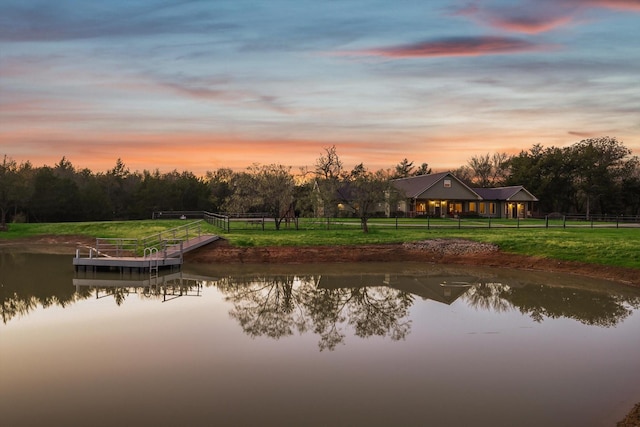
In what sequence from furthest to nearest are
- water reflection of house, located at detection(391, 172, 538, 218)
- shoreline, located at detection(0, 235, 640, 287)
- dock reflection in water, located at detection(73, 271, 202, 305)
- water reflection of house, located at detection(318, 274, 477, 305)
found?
water reflection of house, located at detection(391, 172, 538, 218)
shoreline, located at detection(0, 235, 640, 287)
water reflection of house, located at detection(318, 274, 477, 305)
dock reflection in water, located at detection(73, 271, 202, 305)

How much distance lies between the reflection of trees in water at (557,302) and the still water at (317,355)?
8 cm

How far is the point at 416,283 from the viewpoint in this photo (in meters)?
26.4

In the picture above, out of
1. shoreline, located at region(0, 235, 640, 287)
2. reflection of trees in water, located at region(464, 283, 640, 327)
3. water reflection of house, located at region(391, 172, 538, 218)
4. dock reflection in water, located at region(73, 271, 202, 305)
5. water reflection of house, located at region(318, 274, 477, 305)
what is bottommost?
reflection of trees in water, located at region(464, 283, 640, 327)

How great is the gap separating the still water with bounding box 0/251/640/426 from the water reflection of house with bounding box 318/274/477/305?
0.27m

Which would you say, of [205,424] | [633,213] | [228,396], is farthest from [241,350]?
[633,213]

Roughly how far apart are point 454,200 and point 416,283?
43.8 meters

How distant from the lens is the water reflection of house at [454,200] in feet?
217

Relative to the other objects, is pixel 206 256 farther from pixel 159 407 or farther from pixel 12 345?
pixel 159 407

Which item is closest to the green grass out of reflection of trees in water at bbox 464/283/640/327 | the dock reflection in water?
reflection of trees in water at bbox 464/283/640/327

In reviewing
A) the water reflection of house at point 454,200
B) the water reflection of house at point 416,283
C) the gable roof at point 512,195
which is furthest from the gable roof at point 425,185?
the water reflection of house at point 416,283

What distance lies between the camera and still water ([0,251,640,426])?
9867 millimetres

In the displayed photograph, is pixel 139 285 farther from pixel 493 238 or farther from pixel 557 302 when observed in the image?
pixel 493 238

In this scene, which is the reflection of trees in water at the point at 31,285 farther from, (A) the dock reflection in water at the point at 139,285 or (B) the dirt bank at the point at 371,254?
(B) the dirt bank at the point at 371,254

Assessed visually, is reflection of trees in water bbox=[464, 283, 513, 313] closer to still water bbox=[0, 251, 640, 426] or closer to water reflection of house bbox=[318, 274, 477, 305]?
still water bbox=[0, 251, 640, 426]
